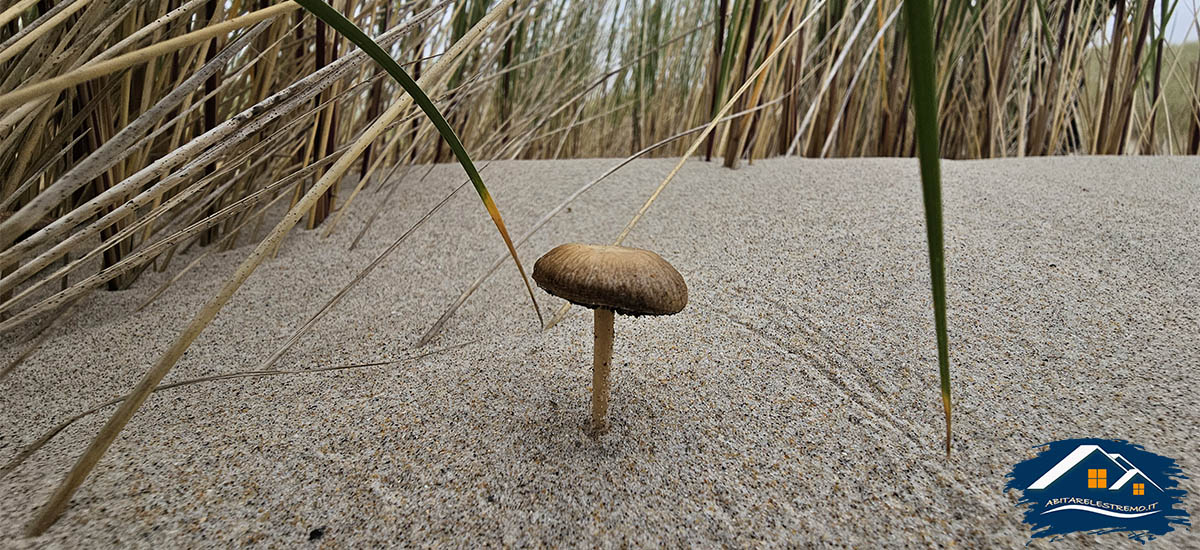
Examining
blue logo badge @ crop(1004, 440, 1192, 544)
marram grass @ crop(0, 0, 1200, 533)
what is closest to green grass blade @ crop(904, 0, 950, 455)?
marram grass @ crop(0, 0, 1200, 533)

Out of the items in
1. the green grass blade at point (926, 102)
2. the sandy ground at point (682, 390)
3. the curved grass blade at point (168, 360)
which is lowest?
the sandy ground at point (682, 390)

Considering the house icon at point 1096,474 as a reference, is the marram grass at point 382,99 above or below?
above

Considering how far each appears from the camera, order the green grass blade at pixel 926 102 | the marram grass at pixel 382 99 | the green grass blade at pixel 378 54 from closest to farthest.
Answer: the green grass blade at pixel 926 102 < the green grass blade at pixel 378 54 < the marram grass at pixel 382 99

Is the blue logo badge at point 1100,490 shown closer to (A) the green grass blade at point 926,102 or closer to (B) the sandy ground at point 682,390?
(B) the sandy ground at point 682,390

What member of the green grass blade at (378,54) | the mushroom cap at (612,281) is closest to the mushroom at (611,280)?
the mushroom cap at (612,281)

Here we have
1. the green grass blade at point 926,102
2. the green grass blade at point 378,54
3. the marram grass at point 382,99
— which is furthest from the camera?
the marram grass at point 382,99

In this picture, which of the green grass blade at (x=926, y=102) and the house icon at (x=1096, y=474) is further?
the house icon at (x=1096, y=474)

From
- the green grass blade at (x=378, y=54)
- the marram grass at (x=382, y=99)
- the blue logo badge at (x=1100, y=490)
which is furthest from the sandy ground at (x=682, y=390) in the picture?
the green grass blade at (x=378, y=54)
